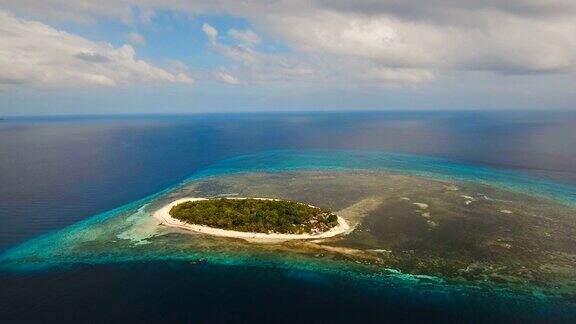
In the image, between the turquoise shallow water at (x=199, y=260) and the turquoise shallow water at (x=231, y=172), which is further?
the turquoise shallow water at (x=231, y=172)

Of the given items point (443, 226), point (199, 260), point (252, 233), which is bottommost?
point (199, 260)

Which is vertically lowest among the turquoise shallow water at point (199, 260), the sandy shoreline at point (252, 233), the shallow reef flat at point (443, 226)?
the turquoise shallow water at point (199, 260)

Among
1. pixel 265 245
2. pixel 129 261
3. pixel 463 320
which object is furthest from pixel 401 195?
pixel 129 261

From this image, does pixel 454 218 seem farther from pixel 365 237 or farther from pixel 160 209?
pixel 160 209

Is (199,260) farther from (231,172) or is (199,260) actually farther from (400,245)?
(231,172)

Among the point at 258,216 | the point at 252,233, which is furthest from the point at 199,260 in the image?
the point at 258,216

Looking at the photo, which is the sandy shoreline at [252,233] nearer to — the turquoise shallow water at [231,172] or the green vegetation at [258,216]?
the green vegetation at [258,216]

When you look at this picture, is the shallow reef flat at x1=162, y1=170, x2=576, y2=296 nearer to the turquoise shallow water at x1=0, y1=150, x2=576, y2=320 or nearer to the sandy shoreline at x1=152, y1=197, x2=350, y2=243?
the sandy shoreline at x1=152, y1=197, x2=350, y2=243

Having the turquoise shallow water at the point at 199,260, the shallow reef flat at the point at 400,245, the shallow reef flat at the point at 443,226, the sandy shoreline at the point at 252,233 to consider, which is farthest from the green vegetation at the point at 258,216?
the turquoise shallow water at the point at 199,260
